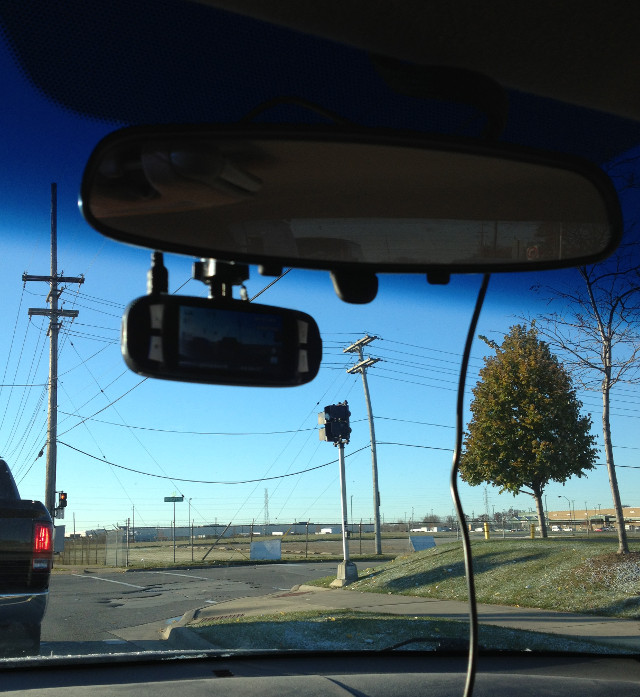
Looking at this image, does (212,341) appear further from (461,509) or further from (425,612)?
(425,612)

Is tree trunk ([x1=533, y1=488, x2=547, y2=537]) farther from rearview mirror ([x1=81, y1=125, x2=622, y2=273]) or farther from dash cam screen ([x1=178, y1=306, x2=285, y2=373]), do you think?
dash cam screen ([x1=178, y1=306, x2=285, y2=373])

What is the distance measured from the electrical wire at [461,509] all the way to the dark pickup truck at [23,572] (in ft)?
17.3

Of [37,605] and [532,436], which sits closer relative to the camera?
[37,605]

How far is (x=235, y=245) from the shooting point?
2.41 m

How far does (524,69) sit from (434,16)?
550 millimetres

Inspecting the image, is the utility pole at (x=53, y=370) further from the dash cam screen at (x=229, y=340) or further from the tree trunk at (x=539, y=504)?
the dash cam screen at (x=229, y=340)

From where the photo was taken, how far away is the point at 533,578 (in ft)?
45.5

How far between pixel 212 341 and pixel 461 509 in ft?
2.83

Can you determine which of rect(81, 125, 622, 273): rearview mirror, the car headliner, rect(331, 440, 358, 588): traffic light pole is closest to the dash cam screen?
rect(81, 125, 622, 273): rearview mirror

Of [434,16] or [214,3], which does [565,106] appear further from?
[214,3]

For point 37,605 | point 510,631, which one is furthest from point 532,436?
point 37,605

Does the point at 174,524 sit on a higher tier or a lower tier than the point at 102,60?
lower

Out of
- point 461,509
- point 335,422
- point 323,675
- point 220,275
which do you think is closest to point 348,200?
point 220,275

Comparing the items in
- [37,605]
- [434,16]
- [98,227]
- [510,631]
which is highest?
[434,16]
